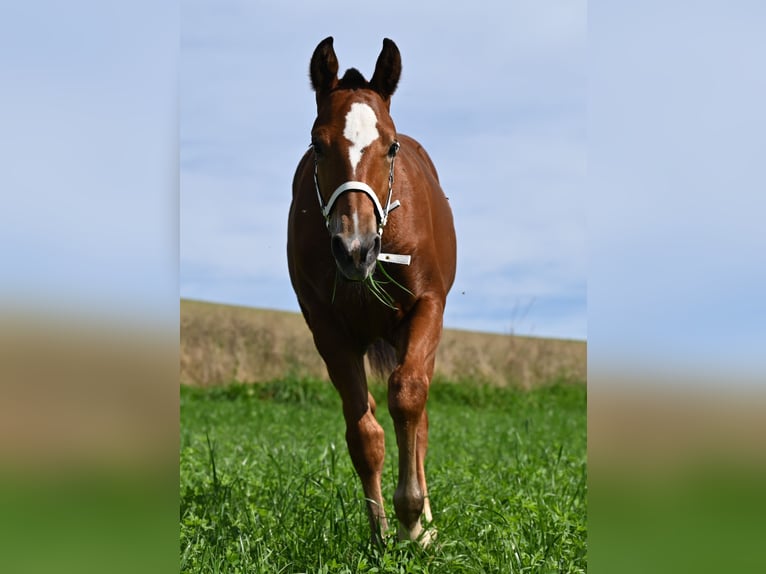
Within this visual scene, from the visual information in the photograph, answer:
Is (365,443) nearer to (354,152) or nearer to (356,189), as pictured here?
(356,189)

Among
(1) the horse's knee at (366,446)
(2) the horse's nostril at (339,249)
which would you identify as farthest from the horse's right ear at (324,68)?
(1) the horse's knee at (366,446)

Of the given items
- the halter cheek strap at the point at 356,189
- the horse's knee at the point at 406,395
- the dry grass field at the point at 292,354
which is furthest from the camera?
the dry grass field at the point at 292,354

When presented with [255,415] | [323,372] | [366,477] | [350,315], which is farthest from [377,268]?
[323,372]

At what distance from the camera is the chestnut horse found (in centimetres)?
344

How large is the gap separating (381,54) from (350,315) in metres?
1.35

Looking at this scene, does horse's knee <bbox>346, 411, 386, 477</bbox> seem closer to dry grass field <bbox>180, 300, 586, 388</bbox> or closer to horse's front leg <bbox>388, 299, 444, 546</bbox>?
horse's front leg <bbox>388, 299, 444, 546</bbox>

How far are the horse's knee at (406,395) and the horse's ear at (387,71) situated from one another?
1.40 m

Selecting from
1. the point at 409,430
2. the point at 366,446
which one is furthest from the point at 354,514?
the point at 409,430

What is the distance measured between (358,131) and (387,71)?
0.58 meters

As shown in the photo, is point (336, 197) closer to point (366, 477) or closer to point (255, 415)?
point (366, 477)

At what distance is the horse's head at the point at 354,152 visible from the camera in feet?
10.8

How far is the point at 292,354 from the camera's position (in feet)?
59.8

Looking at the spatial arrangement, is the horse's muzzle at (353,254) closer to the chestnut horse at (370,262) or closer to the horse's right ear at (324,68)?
the chestnut horse at (370,262)
